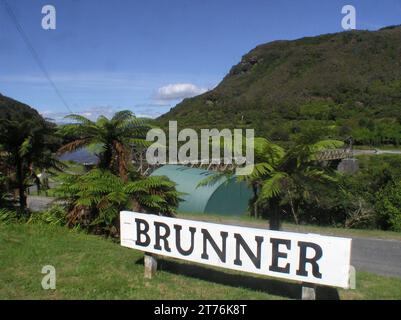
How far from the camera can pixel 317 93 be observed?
102500mm

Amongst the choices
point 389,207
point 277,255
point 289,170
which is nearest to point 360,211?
point 389,207

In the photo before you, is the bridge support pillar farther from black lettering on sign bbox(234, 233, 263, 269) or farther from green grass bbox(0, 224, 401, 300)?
black lettering on sign bbox(234, 233, 263, 269)

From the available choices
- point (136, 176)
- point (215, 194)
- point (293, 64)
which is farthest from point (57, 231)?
point (293, 64)

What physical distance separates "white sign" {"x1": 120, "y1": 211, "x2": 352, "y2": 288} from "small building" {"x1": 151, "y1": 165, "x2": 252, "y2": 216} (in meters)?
15.0

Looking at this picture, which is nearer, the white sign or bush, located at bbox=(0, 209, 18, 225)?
the white sign

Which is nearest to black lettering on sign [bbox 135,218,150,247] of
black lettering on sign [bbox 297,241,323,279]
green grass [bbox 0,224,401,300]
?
green grass [bbox 0,224,401,300]

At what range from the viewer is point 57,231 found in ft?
28.3

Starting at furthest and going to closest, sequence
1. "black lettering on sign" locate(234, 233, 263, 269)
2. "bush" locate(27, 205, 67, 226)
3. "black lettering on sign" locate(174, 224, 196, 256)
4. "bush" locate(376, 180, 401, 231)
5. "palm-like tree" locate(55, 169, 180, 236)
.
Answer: "bush" locate(376, 180, 401, 231), "bush" locate(27, 205, 67, 226), "palm-like tree" locate(55, 169, 180, 236), "black lettering on sign" locate(174, 224, 196, 256), "black lettering on sign" locate(234, 233, 263, 269)

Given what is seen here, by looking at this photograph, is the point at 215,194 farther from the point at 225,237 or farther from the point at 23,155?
the point at 225,237

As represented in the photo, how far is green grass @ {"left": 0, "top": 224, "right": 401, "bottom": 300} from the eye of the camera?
534cm

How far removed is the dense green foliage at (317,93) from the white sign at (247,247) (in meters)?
49.7

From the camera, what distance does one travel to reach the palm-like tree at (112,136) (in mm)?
9562

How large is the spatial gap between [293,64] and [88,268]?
129 metres

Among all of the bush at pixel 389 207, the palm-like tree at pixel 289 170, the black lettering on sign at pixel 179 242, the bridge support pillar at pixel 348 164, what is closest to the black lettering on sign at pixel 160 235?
the black lettering on sign at pixel 179 242
